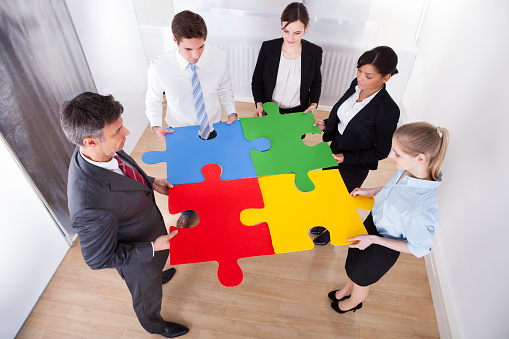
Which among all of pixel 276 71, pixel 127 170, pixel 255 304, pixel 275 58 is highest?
pixel 275 58

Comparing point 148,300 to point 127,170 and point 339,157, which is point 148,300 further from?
point 339,157

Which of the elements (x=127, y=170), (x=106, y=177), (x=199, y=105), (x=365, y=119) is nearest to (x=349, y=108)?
(x=365, y=119)

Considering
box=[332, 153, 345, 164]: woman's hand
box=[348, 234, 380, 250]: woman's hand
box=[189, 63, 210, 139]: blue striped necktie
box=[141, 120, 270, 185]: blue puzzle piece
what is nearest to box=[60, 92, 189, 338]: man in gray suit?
box=[141, 120, 270, 185]: blue puzzle piece

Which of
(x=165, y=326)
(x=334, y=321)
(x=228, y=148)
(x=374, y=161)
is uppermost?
(x=228, y=148)

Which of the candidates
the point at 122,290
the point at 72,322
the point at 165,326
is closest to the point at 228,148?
the point at 165,326

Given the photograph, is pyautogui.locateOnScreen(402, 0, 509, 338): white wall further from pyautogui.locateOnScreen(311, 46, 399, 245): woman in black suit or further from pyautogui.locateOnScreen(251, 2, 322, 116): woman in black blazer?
pyautogui.locateOnScreen(251, 2, 322, 116): woman in black blazer

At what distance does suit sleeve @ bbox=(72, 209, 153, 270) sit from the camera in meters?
1.50

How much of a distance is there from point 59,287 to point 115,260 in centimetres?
155

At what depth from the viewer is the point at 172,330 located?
240 cm

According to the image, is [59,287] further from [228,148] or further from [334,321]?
[334,321]

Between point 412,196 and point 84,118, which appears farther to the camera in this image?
point 412,196

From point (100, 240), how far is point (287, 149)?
1.26m

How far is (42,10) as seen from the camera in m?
2.37

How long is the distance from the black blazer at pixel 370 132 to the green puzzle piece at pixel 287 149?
0.22 meters
